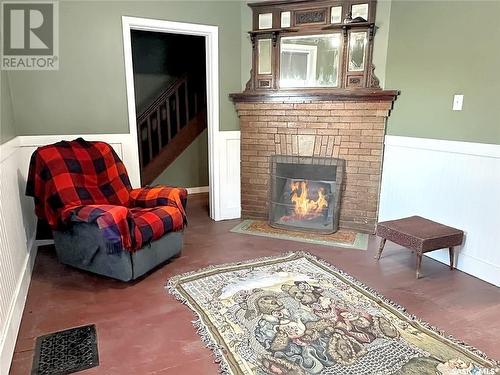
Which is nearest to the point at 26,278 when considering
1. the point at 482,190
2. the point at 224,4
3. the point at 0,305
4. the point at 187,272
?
the point at 0,305

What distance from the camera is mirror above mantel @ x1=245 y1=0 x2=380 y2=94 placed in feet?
10.3

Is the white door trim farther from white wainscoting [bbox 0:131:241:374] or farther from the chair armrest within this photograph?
the chair armrest

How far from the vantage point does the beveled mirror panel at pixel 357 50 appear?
3.15 meters

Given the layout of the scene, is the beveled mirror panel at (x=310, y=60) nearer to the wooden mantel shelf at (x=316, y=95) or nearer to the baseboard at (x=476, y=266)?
the wooden mantel shelf at (x=316, y=95)

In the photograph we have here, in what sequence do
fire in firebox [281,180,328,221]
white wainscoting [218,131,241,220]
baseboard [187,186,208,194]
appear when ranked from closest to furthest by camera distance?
fire in firebox [281,180,328,221] < white wainscoting [218,131,241,220] < baseboard [187,186,208,194]

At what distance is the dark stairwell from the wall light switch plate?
10.5 ft

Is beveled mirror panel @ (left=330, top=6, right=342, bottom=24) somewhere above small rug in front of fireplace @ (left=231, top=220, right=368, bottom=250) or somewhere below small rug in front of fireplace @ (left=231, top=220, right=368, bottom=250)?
above

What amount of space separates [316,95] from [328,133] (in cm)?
39

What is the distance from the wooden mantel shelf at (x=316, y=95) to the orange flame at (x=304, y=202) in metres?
0.88

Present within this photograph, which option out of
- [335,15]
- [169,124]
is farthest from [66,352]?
[169,124]

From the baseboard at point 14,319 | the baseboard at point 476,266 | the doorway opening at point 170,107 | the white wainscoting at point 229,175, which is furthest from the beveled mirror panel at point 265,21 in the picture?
the baseboard at point 14,319

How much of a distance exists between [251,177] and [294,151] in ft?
1.83

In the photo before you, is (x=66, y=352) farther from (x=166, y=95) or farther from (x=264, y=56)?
(x=166, y=95)

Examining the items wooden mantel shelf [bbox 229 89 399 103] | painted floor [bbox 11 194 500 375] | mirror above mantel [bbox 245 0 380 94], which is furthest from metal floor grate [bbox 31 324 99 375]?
mirror above mantel [bbox 245 0 380 94]
